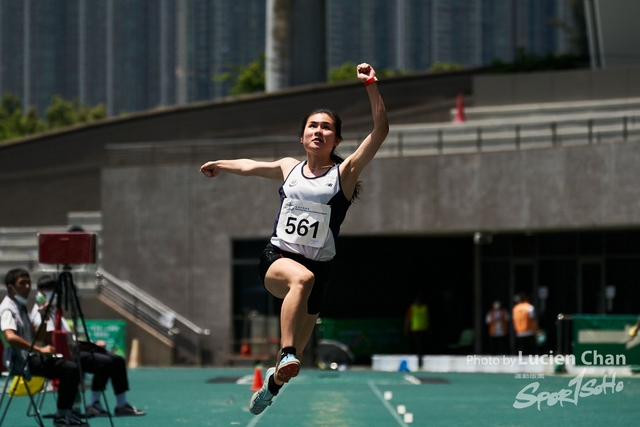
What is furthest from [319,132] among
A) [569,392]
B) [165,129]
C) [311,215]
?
[165,129]

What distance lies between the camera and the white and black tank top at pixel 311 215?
8.06 metres

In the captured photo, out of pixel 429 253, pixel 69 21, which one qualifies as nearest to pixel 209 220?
pixel 429 253

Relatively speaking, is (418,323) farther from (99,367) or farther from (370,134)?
(370,134)

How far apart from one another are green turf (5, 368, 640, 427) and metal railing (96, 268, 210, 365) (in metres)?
6.17

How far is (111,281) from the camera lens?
1195 inches

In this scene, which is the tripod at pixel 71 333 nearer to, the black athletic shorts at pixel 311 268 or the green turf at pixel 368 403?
the green turf at pixel 368 403

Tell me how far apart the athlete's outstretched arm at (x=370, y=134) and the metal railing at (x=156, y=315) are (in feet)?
72.9

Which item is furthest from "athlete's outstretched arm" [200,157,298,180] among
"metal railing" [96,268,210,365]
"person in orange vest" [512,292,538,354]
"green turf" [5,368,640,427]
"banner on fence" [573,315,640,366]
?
"metal railing" [96,268,210,365]

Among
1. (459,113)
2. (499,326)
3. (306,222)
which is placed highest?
(459,113)

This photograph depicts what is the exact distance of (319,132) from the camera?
8.08 meters

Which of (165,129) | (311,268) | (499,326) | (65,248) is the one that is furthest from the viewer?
(165,129)

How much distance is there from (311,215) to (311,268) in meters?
0.40

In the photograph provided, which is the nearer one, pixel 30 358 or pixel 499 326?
pixel 30 358

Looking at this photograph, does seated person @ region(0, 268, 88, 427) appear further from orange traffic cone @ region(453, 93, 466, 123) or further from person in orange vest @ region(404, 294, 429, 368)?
orange traffic cone @ region(453, 93, 466, 123)
